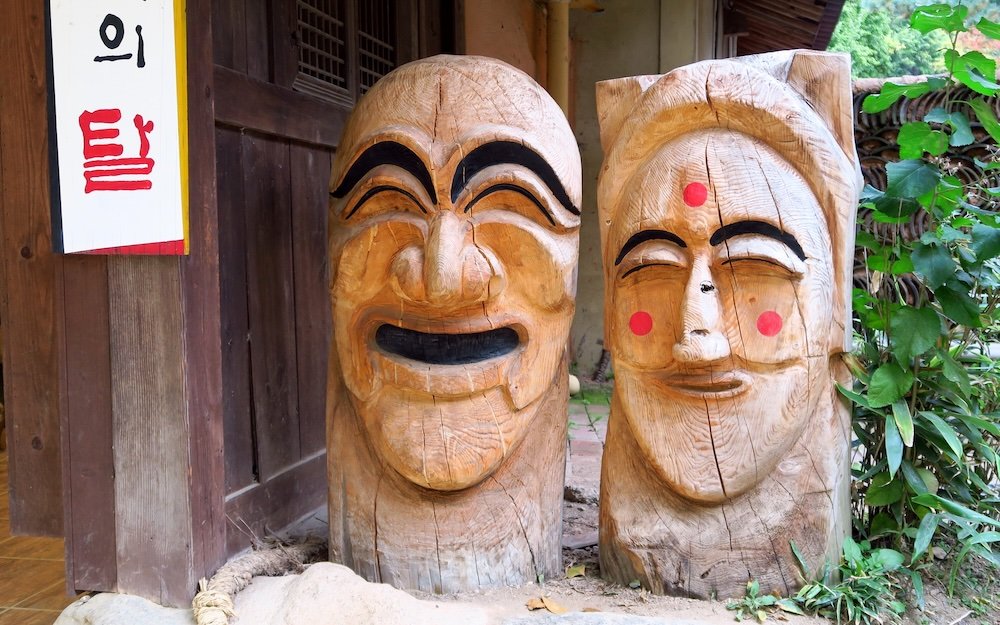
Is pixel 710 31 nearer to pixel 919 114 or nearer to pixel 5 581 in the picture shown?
pixel 919 114

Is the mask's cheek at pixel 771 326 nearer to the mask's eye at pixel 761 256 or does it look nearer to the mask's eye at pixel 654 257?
the mask's eye at pixel 761 256

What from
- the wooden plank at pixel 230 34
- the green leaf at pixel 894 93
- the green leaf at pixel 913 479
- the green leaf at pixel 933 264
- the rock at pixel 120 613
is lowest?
the rock at pixel 120 613

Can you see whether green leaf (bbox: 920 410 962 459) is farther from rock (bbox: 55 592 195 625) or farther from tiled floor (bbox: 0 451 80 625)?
tiled floor (bbox: 0 451 80 625)

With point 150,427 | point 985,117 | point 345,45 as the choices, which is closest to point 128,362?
point 150,427

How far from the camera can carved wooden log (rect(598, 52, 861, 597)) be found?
2.26 m

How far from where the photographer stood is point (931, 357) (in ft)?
8.30

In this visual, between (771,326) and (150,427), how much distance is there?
1.68 metres

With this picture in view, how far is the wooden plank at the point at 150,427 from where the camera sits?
2305 millimetres

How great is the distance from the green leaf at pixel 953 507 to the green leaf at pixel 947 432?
13 centimetres

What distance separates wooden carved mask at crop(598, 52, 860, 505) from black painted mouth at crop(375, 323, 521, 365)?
1.15ft

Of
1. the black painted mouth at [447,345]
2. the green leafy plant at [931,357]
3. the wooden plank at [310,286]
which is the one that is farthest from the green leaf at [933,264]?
the wooden plank at [310,286]

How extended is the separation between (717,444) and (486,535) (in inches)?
27.6

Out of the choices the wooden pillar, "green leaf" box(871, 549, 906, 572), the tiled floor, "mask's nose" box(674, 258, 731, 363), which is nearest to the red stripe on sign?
the wooden pillar

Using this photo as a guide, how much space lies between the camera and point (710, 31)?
7188mm
